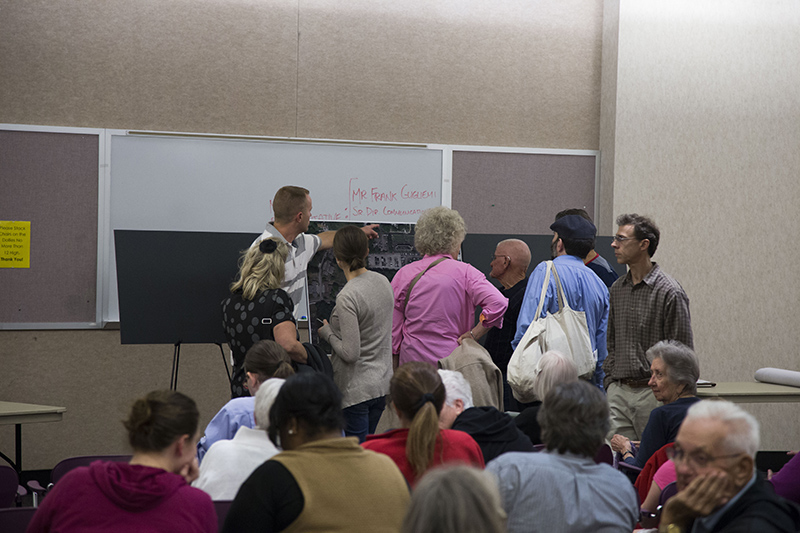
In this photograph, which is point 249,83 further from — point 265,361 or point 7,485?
point 7,485

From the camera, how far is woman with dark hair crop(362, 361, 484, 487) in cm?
201

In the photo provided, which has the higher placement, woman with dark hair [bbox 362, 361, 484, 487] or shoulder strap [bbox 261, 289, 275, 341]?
shoulder strap [bbox 261, 289, 275, 341]

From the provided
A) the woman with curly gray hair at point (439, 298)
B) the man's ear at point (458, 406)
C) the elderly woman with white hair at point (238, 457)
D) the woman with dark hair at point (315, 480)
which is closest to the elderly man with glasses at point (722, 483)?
the woman with dark hair at point (315, 480)

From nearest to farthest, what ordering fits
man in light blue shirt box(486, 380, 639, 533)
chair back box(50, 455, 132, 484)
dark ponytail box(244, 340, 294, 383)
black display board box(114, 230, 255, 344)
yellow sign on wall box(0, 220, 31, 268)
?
man in light blue shirt box(486, 380, 639, 533), chair back box(50, 455, 132, 484), dark ponytail box(244, 340, 294, 383), black display board box(114, 230, 255, 344), yellow sign on wall box(0, 220, 31, 268)

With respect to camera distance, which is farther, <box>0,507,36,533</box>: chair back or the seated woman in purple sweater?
the seated woman in purple sweater

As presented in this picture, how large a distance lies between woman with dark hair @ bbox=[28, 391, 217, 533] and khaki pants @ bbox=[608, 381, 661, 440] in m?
2.27

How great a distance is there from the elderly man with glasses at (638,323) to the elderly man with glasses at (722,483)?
1.86 meters

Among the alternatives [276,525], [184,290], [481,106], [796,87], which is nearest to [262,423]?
[276,525]

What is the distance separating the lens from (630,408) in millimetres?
3496

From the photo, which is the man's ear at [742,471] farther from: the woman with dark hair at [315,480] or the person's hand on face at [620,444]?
the person's hand on face at [620,444]

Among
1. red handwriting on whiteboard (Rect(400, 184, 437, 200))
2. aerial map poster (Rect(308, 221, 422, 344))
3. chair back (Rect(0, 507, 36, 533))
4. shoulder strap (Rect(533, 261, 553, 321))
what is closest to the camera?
chair back (Rect(0, 507, 36, 533))

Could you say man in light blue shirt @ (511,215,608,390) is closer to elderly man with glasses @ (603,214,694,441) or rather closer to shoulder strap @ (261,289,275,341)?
elderly man with glasses @ (603,214,694,441)

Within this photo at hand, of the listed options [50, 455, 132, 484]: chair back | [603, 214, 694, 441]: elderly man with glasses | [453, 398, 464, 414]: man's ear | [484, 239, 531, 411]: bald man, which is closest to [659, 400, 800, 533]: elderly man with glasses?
[453, 398, 464, 414]: man's ear

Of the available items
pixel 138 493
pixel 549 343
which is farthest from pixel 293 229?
pixel 138 493
